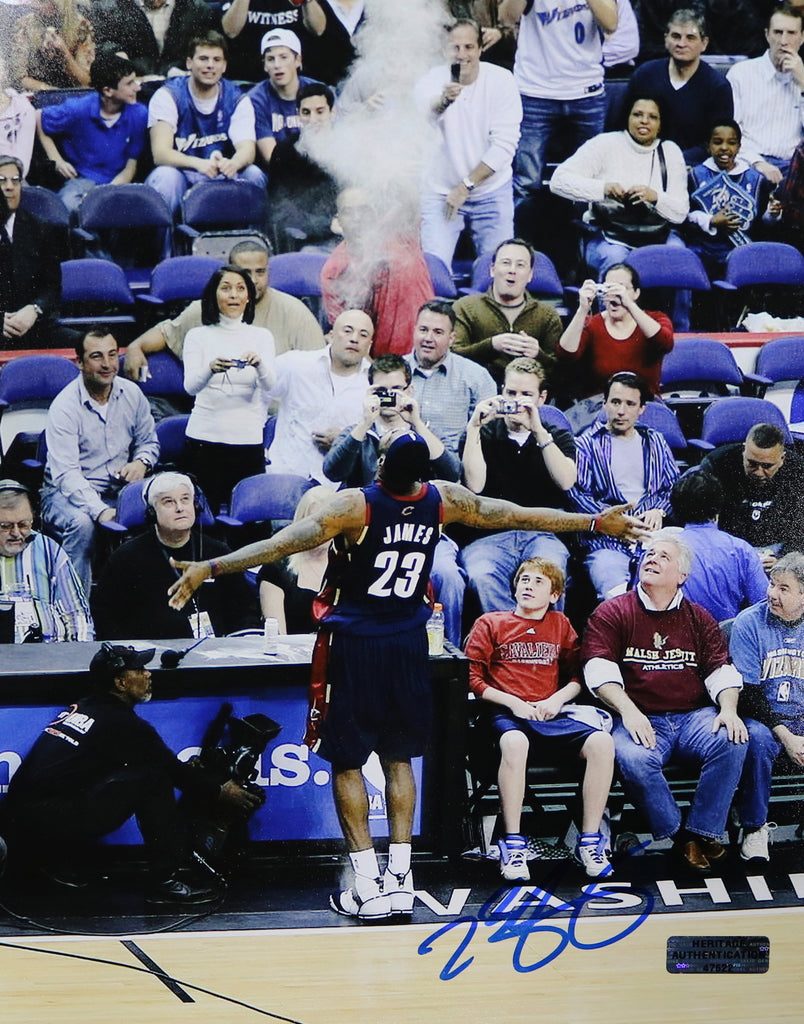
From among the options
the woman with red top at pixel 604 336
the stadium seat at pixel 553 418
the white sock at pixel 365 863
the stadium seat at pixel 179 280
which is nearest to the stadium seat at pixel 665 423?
the woman with red top at pixel 604 336

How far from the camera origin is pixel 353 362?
4.80 meters

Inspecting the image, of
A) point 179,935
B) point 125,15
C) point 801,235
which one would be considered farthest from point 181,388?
point 801,235

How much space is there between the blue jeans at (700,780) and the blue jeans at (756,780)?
0.20 feet

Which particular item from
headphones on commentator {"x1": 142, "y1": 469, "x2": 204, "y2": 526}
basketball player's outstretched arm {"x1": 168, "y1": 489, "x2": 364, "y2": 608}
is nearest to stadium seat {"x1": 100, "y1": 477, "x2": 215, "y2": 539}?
headphones on commentator {"x1": 142, "y1": 469, "x2": 204, "y2": 526}

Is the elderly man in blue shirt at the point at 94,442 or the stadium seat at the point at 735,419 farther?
the stadium seat at the point at 735,419

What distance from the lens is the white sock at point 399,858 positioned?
400cm

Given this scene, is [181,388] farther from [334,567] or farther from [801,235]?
[801,235]

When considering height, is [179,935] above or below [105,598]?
below

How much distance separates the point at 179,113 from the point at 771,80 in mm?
2259

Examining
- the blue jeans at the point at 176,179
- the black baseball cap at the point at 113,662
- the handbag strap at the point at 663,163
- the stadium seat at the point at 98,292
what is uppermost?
the handbag strap at the point at 663,163

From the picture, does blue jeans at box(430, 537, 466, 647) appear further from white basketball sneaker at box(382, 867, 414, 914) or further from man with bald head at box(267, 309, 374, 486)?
white basketball sneaker at box(382, 867, 414, 914)

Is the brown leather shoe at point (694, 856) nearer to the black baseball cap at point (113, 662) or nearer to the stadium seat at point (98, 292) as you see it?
the black baseball cap at point (113, 662)

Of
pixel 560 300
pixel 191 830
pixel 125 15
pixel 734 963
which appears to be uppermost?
pixel 125 15

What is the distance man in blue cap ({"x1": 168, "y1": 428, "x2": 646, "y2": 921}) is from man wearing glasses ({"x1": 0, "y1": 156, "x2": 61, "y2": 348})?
133 centimetres
